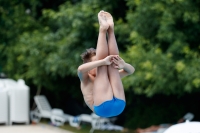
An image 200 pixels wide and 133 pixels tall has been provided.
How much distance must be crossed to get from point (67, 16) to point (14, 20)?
369 centimetres

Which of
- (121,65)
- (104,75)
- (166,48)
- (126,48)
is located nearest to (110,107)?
(104,75)

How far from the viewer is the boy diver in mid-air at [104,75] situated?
6.16m

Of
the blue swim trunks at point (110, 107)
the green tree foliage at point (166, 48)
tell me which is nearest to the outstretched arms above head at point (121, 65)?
the blue swim trunks at point (110, 107)

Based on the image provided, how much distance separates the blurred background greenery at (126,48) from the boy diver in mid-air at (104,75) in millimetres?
4940

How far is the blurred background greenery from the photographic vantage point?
11.8 metres

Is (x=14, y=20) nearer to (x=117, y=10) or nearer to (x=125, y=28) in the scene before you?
(x=117, y=10)

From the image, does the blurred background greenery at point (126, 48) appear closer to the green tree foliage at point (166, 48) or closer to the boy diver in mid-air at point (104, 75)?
the green tree foliage at point (166, 48)

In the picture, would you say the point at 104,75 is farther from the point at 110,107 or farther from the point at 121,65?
the point at 110,107

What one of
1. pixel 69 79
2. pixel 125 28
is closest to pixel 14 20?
pixel 69 79

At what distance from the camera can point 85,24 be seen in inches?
557

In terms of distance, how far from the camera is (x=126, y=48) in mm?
14281

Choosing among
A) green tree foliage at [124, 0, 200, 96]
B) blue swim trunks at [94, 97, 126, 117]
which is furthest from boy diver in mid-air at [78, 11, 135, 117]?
green tree foliage at [124, 0, 200, 96]

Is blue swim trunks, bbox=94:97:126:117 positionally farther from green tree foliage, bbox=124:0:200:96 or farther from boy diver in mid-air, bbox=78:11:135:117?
green tree foliage, bbox=124:0:200:96

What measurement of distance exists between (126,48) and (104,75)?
8052 millimetres
